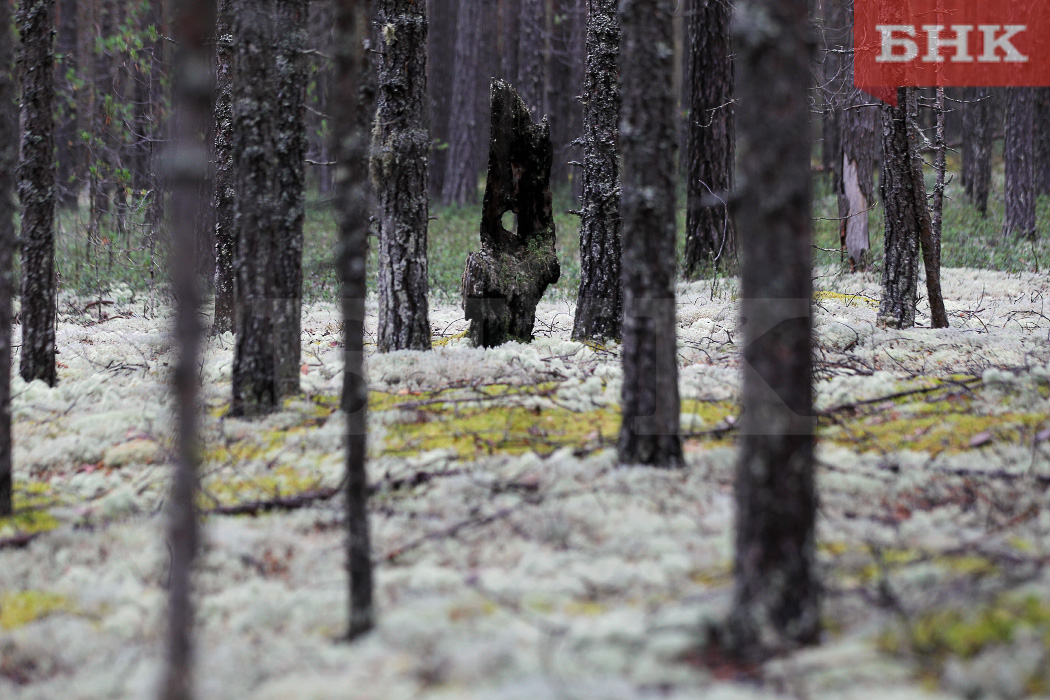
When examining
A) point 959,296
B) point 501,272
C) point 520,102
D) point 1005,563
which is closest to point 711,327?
point 501,272

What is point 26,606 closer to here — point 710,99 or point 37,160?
point 37,160

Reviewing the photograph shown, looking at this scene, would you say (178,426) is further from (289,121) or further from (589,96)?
(589,96)

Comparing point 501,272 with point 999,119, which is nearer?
point 501,272

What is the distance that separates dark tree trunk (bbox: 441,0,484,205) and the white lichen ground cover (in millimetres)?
18188

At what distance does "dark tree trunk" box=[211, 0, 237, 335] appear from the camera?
803cm

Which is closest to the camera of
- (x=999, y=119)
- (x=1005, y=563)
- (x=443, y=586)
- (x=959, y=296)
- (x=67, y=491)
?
(x=1005, y=563)

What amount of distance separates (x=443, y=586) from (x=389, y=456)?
5.23 ft

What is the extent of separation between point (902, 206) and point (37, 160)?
7.22 meters

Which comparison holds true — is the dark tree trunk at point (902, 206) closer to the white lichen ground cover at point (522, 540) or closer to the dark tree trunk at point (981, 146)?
the white lichen ground cover at point (522, 540)

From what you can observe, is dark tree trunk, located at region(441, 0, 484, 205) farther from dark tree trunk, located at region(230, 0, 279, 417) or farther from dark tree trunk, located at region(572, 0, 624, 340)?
dark tree trunk, located at region(230, 0, 279, 417)

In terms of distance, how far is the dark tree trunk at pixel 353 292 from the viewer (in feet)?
9.85

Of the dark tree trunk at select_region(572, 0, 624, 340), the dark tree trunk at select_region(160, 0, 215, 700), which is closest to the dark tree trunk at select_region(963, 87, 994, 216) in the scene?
the dark tree trunk at select_region(572, 0, 624, 340)

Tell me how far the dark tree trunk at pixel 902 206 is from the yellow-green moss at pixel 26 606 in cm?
728

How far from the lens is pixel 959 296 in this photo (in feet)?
35.5
